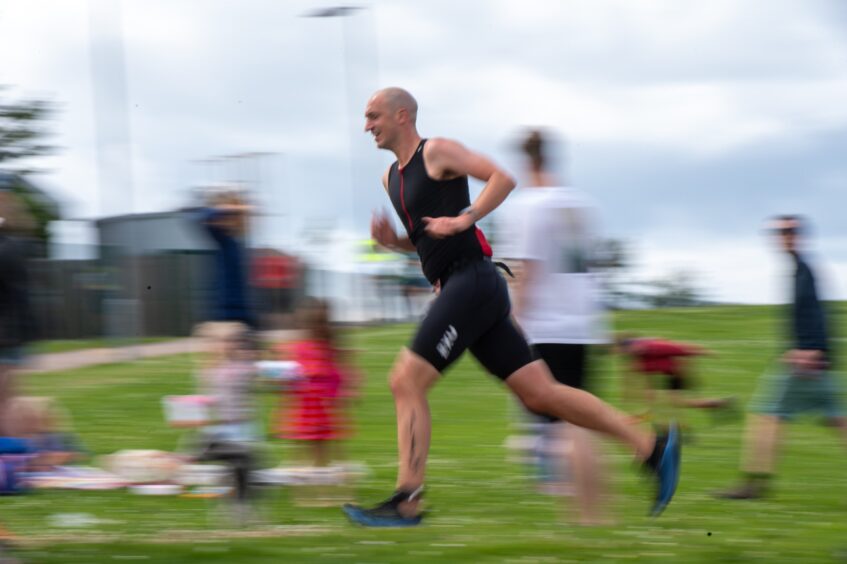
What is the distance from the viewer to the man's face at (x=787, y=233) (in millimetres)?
7742

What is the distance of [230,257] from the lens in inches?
288

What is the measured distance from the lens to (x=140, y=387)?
1708 cm

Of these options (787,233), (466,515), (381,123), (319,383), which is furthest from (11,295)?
(787,233)

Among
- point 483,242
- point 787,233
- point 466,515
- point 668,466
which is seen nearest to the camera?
point 483,242

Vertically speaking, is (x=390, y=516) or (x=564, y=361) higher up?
(x=564, y=361)

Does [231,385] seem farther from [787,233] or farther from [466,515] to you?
[787,233]

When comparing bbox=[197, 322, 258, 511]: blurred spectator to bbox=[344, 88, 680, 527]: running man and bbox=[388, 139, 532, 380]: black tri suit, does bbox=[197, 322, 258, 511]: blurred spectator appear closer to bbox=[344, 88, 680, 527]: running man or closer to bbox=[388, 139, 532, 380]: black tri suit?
bbox=[344, 88, 680, 527]: running man

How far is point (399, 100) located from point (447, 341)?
112 cm

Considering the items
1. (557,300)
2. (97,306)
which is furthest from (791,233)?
(97,306)

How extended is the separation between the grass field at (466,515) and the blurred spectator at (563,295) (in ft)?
1.14

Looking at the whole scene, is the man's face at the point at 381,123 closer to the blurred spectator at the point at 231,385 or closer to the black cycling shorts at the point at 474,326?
the black cycling shorts at the point at 474,326

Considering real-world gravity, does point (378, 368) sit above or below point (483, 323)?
below

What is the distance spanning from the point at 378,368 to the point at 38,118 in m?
26.3

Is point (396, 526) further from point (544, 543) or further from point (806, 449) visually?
point (806, 449)
